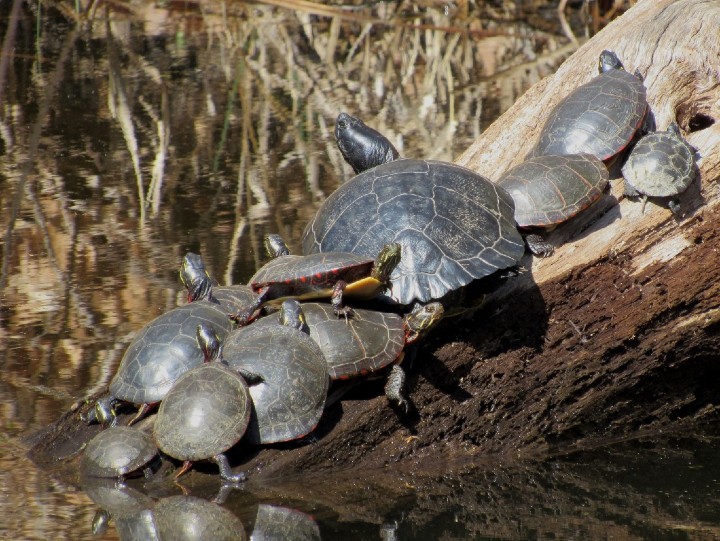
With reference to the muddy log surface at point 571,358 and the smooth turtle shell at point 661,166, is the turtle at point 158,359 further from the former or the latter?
the smooth turtle shell at point 661,166

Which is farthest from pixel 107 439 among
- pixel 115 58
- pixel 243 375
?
pixel 115 58

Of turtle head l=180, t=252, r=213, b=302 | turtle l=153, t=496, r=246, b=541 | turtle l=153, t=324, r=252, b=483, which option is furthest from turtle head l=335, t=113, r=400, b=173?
turtle l=153, t=496, r=246, b=541

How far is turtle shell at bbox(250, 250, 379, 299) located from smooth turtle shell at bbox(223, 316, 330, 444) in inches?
8.6

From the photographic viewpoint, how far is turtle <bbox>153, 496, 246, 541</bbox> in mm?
3281

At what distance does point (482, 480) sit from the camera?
388cm

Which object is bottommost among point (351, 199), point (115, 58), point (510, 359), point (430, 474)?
point (115, 58)

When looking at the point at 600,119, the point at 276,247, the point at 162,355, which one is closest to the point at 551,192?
the point at 600,119

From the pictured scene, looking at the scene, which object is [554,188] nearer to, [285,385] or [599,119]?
[599,119]

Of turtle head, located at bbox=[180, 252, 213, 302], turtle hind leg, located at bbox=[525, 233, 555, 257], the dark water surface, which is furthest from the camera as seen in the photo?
turtle head, located at bbox=[180, 252, 213, 302]

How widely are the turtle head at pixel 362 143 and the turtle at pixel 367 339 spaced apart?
1320mm

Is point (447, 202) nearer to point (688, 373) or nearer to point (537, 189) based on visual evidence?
point (537, 189)

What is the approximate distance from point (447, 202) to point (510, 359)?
72 centimetres

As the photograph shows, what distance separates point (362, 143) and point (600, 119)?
119 centimetres

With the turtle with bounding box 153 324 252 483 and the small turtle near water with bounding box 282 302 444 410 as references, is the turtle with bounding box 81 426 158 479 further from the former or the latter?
the small turtle near water with bounding box 282 302 444 410
